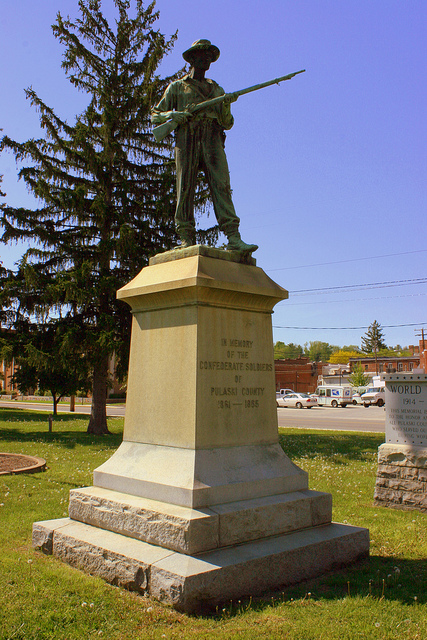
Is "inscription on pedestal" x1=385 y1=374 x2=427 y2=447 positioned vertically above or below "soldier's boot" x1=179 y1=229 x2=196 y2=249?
below

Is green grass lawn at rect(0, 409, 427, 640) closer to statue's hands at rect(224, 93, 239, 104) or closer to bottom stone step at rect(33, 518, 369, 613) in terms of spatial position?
bottom stone step at rect(33, 518, 369, 613)

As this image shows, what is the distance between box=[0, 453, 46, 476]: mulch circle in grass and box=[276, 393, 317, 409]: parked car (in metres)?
36.8

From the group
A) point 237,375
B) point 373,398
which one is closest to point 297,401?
point 373,398

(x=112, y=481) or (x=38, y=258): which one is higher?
(x=38, y=258)

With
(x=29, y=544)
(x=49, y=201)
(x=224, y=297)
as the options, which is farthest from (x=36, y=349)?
(x=224, y=297)

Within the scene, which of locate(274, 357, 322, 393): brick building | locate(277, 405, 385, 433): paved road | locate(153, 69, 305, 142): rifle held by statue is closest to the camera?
locate(153, 69, 305, 142): rifle held by statue

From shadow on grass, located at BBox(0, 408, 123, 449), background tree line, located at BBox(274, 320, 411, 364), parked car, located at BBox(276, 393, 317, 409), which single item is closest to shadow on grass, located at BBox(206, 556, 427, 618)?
shadow on grass, located at BBox(0, 408, 123, 449)

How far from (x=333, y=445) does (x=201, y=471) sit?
10.9 metres

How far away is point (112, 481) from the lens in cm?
490

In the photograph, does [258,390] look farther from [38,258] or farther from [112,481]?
[38,258]

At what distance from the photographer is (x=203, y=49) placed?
5.45 metres

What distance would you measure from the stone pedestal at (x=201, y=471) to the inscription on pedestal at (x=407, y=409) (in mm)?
2934

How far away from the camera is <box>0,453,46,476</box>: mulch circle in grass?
9297 mm

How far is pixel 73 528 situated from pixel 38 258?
13.8m
